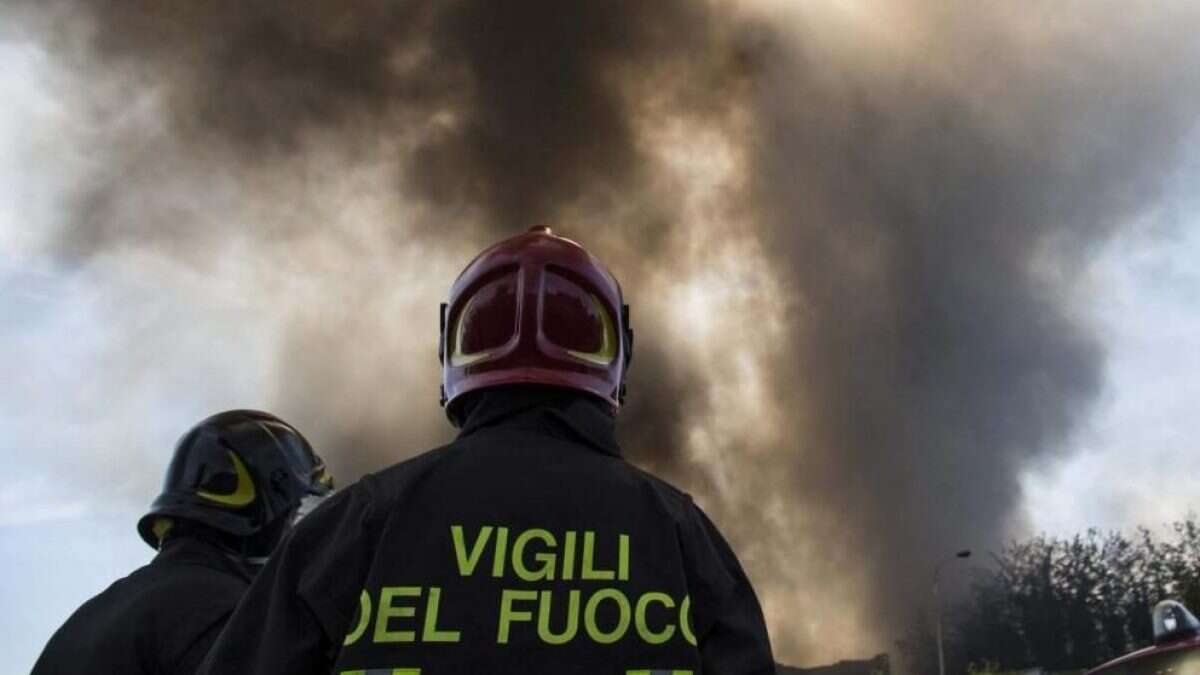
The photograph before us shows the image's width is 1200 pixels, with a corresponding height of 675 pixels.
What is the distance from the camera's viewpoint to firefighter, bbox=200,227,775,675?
7.13ft

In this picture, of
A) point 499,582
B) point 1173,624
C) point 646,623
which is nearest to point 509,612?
point 499,582

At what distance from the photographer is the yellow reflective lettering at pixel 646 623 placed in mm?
2230

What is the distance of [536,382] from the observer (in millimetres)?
2627

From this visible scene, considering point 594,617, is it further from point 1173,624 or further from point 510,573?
point 1173,624

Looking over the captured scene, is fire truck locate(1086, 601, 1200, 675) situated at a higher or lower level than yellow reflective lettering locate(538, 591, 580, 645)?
higher

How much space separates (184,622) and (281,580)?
5.61ft

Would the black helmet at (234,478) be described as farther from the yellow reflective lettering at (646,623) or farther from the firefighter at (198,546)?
the yellow reflective lettering at (646,623)

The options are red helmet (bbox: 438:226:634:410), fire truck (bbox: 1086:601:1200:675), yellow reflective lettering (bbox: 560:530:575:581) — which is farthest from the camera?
fire truck (bbox: 1086:601:1200:675)

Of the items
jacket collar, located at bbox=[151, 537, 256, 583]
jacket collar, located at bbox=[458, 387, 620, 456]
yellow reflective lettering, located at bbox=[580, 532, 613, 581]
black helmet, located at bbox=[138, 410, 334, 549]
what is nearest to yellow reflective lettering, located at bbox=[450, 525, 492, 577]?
yellow reflective lettering, located at bbox=[580, 532, 613, 581]

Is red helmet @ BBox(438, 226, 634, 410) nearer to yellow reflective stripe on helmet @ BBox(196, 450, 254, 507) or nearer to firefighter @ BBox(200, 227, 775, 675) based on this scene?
firefighter @ BBox(200, 227, 775, 675)

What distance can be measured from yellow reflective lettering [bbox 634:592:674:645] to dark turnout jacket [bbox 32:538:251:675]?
6.61 feet

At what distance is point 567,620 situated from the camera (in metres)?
2.21

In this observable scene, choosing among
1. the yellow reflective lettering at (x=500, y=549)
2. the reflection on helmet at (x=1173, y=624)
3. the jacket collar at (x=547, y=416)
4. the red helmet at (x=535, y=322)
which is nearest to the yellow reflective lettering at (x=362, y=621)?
the yellow reflective lettering at (x=500, y=549)

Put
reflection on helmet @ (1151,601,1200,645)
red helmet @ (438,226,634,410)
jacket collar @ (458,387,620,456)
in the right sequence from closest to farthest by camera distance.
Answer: jacket collar @ (458,387,620,456) → red helmet @ (438,226,634,410) → reflection on helmet @ (1151,601,1200,645)
